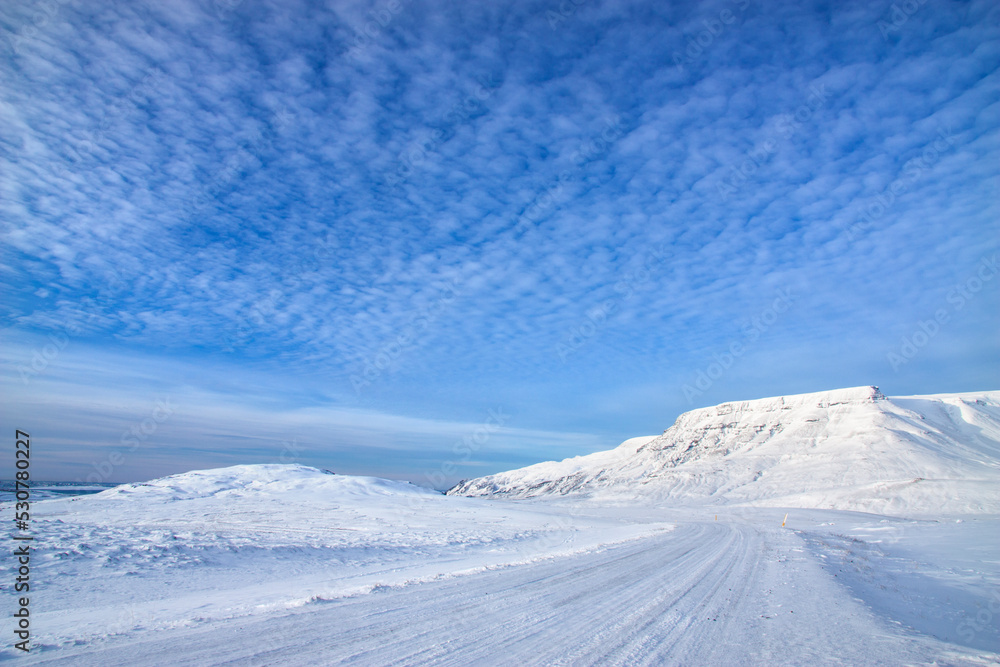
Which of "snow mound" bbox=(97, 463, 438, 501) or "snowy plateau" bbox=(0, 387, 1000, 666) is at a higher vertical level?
"snow mound" bbox=(97, 463, 438, 501)

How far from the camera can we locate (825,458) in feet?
301

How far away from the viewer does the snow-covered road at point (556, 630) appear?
20.5ft

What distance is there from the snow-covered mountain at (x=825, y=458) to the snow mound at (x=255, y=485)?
54183 mm

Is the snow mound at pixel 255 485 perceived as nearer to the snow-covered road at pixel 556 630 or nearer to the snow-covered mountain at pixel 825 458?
the snow-covered road at pixel 556 630

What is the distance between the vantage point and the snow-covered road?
6.26m

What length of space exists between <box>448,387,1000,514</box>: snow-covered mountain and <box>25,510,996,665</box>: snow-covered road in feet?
218

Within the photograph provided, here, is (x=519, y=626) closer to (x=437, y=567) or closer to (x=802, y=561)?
(x=437, y=567)

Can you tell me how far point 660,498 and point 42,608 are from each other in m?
94.1

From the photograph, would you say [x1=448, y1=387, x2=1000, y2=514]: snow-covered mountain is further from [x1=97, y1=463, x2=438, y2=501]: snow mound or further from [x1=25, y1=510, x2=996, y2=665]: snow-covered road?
[x1=25, y1=510, x2=996, y2=665]: snow-covered road

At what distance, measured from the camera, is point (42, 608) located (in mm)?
8672

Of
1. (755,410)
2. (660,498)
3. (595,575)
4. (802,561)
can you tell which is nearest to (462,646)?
(595,575)
